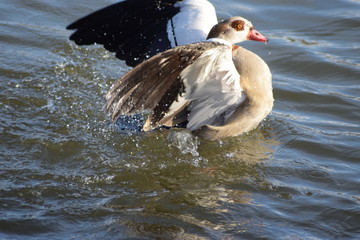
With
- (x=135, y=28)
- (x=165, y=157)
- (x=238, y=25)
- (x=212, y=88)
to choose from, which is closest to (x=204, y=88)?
(x=212, y=88)

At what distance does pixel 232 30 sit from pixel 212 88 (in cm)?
80

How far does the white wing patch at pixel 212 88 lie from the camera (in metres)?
4.41

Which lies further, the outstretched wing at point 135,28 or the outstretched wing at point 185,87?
the outstretched wing at point 135,28

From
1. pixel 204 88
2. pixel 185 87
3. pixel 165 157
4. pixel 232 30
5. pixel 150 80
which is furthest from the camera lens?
pixel 232 30

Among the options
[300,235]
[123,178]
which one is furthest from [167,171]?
[300,235]

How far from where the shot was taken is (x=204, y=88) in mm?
4926

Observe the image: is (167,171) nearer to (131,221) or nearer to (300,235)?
(131,221)

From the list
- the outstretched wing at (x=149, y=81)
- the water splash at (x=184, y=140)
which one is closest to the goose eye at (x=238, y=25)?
the water splash at (x=184, y=140)

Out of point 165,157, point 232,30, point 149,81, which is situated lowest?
point 165,157

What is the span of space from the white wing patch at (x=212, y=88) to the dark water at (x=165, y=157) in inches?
13.1

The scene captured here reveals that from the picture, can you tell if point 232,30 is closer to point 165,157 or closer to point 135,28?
point 135,28

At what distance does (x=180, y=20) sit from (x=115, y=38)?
2.11 ft

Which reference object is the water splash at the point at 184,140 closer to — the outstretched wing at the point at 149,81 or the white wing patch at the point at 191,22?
the white wing patch at the point at 191,22

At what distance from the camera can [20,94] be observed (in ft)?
20.2
